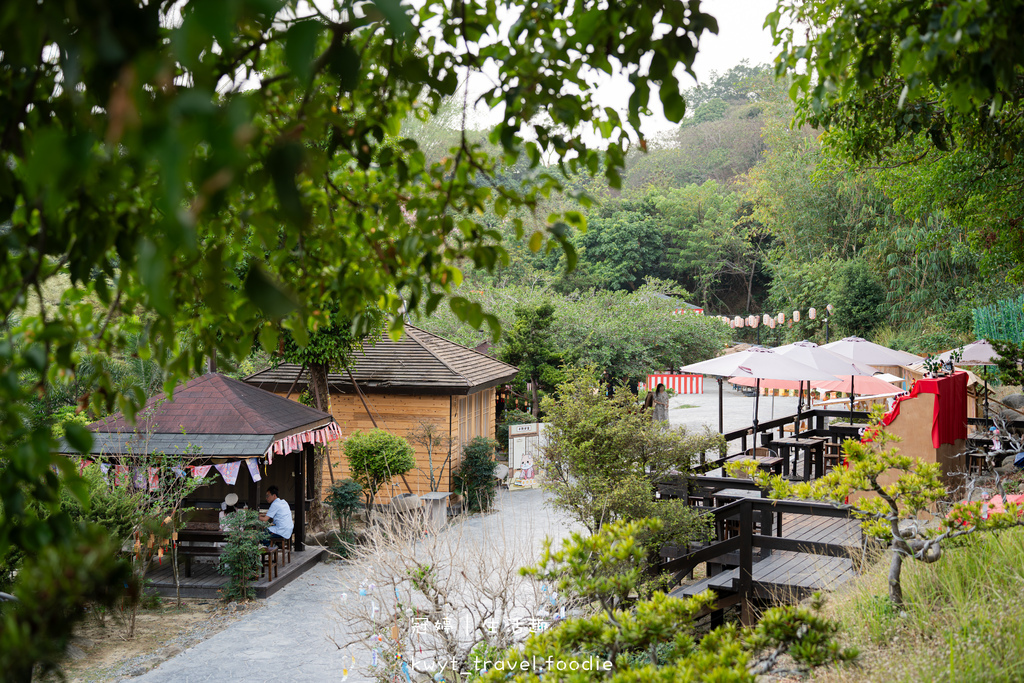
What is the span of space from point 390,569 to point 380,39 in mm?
4294

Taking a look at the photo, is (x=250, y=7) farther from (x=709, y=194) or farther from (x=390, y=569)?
(x=709, y=194)

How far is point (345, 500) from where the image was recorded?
11.2 m

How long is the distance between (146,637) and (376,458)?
488 cm

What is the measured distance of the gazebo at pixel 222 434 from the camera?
942 centimetres

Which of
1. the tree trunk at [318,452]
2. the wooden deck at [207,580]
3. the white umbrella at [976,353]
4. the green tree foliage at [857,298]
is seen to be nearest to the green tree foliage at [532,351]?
the tree trunk at [318,452]

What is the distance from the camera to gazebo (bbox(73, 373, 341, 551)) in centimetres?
942

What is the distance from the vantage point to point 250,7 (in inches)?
38.6

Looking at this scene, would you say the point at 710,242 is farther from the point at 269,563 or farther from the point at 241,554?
the point at 241,554

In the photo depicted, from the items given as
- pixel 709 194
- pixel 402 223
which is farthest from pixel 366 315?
pixel 709 194

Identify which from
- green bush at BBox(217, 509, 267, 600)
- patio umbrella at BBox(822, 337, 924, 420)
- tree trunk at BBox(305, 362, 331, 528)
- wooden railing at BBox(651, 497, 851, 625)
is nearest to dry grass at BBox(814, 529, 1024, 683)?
wooden railing at BBox(651, 497, 851, 625)

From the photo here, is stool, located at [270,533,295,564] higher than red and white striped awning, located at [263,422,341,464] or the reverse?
Answer: the reverse

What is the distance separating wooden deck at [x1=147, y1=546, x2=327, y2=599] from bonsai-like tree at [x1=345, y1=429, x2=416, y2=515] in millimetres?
1972

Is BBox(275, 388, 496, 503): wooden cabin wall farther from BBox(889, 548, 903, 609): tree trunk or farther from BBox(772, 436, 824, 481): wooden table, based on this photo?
BBox(889, 548, 903, 609): tree trunk

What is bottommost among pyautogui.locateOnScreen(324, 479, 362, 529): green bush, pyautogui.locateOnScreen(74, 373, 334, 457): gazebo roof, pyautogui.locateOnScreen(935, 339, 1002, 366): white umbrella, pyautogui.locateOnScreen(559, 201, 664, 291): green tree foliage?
pyautogui.locateOnScreen(324, 479, 362, 529): green bush
